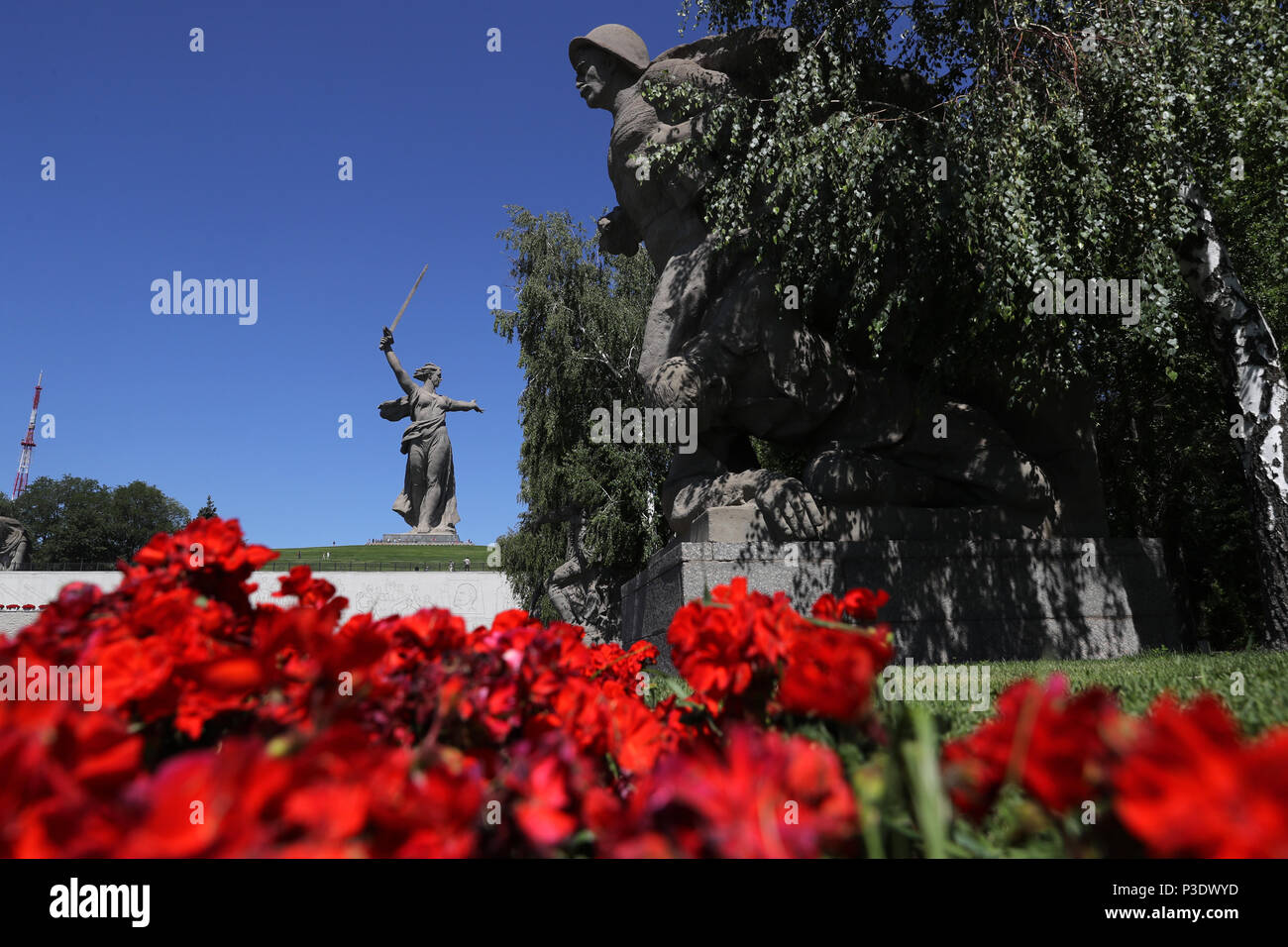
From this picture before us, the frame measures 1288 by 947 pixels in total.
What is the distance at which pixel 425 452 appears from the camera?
41000 mm

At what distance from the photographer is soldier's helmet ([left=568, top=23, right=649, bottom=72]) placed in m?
8.55

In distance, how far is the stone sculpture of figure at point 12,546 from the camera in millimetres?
31078

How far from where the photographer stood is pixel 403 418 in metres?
41.2

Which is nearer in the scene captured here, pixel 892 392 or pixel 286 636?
pixel 286 636

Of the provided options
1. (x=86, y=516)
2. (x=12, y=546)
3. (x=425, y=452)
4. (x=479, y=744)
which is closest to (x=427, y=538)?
(x=425, y=452)

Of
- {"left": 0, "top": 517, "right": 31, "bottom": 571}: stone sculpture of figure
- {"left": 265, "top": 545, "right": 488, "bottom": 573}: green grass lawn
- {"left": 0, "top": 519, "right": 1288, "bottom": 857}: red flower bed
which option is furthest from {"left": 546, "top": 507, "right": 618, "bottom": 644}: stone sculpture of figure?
{"left": 0, "top": 517, "right": 31, "bottom": 571}: stone sculpture of figure

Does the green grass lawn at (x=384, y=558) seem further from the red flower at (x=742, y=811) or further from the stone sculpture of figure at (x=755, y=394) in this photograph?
the red flower at (x=742, y=811)

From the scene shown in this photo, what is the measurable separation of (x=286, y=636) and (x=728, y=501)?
634 cm

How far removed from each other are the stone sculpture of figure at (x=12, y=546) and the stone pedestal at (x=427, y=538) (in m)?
14.9

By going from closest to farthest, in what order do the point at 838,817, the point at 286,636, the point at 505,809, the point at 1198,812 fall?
the point at 1198,812 < the point at 838,817 < the point at 505,809 < the point at 286,636

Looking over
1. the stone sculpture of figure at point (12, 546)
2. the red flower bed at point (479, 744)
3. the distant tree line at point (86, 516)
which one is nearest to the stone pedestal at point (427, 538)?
the stone sculpture of figure at point (12, 546)
